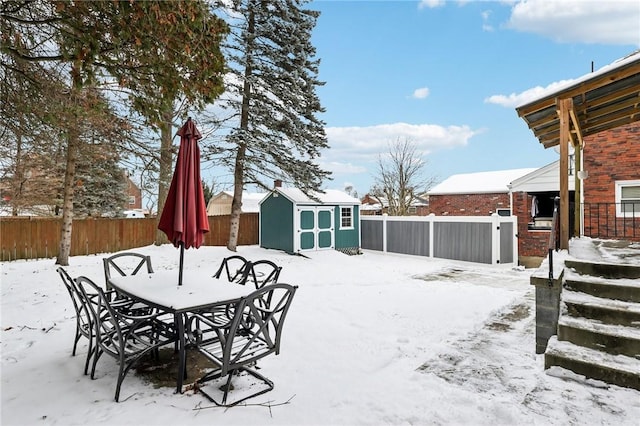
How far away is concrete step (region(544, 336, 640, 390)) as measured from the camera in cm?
283

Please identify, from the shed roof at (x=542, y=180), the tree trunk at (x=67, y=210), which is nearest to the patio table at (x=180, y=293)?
the tree trunk at (x=67, y=210)

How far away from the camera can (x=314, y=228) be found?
12.4 metres

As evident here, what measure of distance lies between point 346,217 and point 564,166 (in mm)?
8899

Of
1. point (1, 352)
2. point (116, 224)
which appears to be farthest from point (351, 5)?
point (116, 224)

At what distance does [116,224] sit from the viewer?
1202 cm

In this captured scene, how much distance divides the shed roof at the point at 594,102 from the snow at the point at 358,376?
3054mm

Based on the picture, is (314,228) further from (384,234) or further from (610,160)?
(610,160)

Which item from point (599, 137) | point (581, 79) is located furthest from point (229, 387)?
point (599, 137)

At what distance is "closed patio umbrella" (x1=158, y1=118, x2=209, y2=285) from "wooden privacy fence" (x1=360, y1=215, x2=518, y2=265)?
9577 mm

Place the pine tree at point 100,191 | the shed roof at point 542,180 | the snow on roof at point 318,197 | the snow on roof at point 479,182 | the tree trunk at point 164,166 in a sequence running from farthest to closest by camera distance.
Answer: the snow on roof at point 479,182
the pine tree at point 100,191
the snow on roof at point 318,197
the shed roof at point 542,180
the tree trunk at point 164,166

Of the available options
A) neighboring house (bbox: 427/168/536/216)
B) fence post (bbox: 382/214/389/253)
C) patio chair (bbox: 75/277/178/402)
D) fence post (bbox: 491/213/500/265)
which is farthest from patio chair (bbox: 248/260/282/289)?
neighboring house (bbox: 427/168/536/216)

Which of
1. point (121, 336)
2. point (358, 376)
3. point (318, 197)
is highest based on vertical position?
point (318, 197)

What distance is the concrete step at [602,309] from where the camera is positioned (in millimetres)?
3270

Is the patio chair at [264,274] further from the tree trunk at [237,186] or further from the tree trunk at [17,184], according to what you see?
the tree trunk at [17,184]
